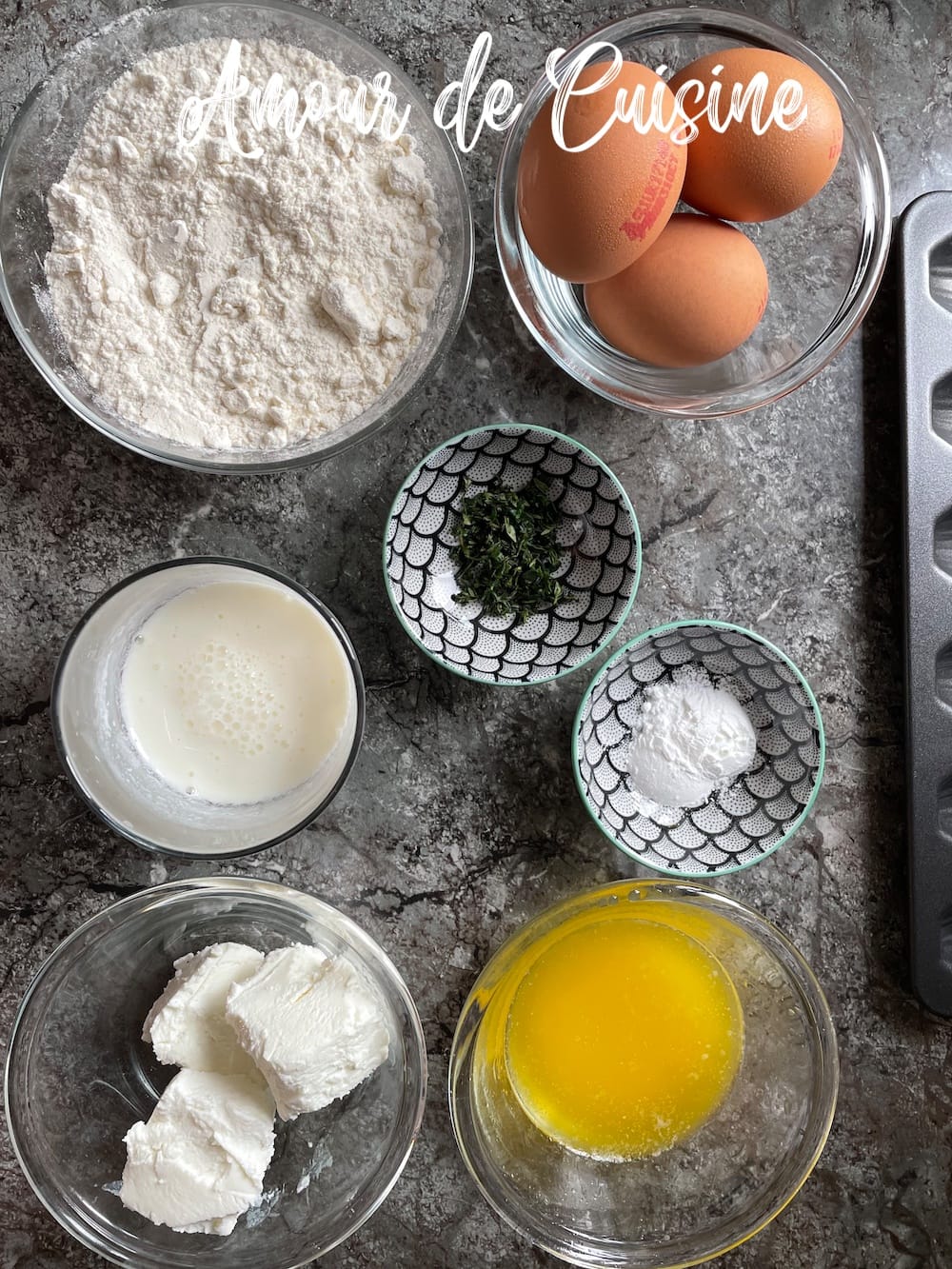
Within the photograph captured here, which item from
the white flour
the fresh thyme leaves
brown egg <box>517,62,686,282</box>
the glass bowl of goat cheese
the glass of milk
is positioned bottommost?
the glass bowl of goat cheese

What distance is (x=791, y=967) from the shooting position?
126 cm

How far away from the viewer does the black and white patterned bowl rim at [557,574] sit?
132 cm

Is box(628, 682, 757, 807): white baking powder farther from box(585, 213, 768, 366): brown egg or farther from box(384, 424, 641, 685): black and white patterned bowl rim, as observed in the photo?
box(585, 213, 768, 366): brown egg

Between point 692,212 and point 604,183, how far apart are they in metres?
0.19

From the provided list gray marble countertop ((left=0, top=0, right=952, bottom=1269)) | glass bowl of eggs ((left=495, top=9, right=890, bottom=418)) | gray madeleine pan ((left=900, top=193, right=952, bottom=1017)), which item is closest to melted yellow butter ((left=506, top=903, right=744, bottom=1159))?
gray marble countertop ((left=0, top=0, right=952, bottom=1269))

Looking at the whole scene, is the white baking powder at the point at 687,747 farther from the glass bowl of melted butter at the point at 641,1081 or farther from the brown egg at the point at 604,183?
the brown egg at the point at 604,183

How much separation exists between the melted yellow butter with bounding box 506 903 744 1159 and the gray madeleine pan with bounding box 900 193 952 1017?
1.02 feet

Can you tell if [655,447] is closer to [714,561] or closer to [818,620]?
[714,561]

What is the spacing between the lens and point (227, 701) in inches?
51.0

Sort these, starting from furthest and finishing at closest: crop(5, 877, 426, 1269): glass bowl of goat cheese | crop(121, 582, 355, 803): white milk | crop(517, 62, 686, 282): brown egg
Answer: crop(121, 582, 355, 803): white milk → crop(5, 877, 426, 1269): glass bowl of goat cheese → crop(517, 62, 686, 282): brown egg

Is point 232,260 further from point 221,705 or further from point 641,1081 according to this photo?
point 641,1081

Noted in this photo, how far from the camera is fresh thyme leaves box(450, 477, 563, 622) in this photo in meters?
1.35

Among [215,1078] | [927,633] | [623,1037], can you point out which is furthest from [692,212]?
[215,1078]

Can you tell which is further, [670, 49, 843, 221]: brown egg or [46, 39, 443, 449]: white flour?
[46, 39, 443, 449]: white flour
